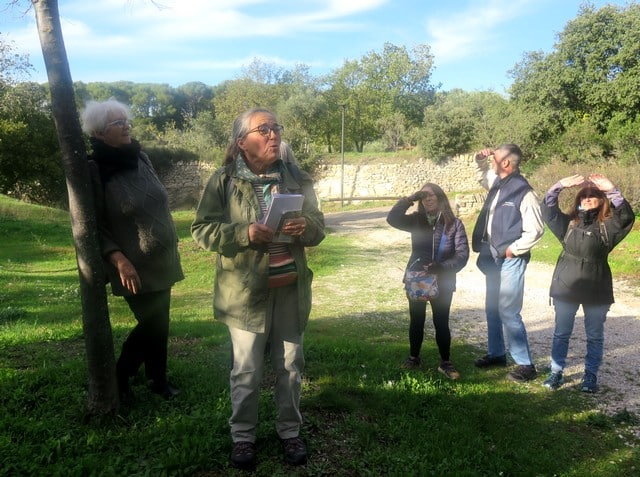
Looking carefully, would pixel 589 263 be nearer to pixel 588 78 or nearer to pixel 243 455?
pixel 243 455

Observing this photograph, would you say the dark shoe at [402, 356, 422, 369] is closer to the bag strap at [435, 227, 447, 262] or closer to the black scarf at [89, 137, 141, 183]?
the bag strap at [435, 227, 447, 262]

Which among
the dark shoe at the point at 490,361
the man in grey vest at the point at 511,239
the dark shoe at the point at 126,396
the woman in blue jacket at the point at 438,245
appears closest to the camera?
the dark shoe at the point at 126,396

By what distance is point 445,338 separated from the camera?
4445mm

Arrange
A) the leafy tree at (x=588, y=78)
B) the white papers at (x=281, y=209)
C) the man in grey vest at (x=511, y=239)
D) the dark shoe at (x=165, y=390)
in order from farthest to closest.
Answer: the leafy tree at (x=588, y=78), the man in grey vest at (x=511, y=239), the dark shoe at (x=165, y=390), the white papers at (x=281, y=209)

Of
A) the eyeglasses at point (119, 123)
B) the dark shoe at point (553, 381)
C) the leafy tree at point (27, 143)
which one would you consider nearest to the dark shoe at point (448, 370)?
the dark shoe at point (553, 381)

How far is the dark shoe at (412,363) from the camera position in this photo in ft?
14.9

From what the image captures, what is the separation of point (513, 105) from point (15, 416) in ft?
100

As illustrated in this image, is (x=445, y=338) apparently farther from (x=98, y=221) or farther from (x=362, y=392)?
(x=98, y=221)

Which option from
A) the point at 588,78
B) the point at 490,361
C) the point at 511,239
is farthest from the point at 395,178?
the point at 511,239

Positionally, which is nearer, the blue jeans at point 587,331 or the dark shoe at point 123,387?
the dark shoe at point 123,387

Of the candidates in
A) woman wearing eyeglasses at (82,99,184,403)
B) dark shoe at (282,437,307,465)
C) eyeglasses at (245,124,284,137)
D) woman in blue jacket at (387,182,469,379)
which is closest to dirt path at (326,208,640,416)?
woman in blue jacket at (387,182,469,379)

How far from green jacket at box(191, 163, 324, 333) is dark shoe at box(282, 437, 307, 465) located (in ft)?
2.24

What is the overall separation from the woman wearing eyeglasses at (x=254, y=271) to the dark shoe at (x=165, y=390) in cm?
85

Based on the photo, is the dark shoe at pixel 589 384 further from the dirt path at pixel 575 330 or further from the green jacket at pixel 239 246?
the green jacket at pixel 239 246
